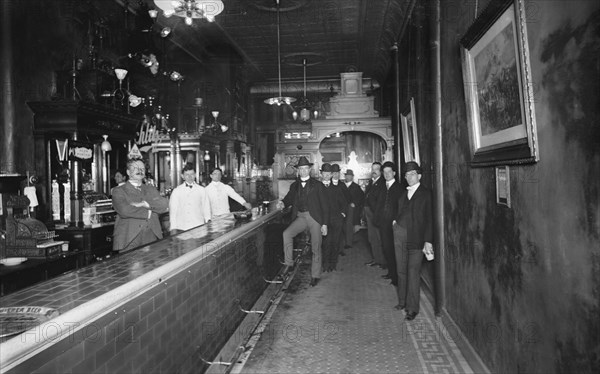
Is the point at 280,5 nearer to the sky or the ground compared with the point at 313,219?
nearer to the sky

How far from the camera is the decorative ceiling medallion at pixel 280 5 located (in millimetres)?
8367

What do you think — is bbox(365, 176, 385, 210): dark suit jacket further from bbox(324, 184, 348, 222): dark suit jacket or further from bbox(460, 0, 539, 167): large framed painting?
bbox(460, 0, 539, 167): large framed painting

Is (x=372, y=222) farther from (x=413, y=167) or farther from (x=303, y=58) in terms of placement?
(x=303, y=58)

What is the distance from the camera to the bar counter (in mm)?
1535

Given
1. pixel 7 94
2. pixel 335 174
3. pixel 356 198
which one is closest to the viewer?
pixel 7 94

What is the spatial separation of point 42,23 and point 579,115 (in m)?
7.71

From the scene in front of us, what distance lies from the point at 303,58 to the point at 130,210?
29.9ft

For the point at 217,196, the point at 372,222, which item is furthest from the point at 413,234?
the point at 217,196

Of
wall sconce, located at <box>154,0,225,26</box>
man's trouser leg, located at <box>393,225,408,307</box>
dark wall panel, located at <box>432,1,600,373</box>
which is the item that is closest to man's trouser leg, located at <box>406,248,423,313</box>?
man's trouser leg, located at <box>393,225,408,307</box>

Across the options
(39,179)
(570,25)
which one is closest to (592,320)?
(570,25)

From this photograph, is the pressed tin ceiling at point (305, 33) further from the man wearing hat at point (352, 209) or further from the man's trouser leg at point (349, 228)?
the man's trouser leg at point (349, 228)

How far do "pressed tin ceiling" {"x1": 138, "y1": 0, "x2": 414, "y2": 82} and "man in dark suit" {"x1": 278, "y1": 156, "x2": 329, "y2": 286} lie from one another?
3.59 meters

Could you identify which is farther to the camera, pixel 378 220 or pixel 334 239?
pixel 334 239

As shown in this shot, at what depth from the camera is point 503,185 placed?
8.82 feet
